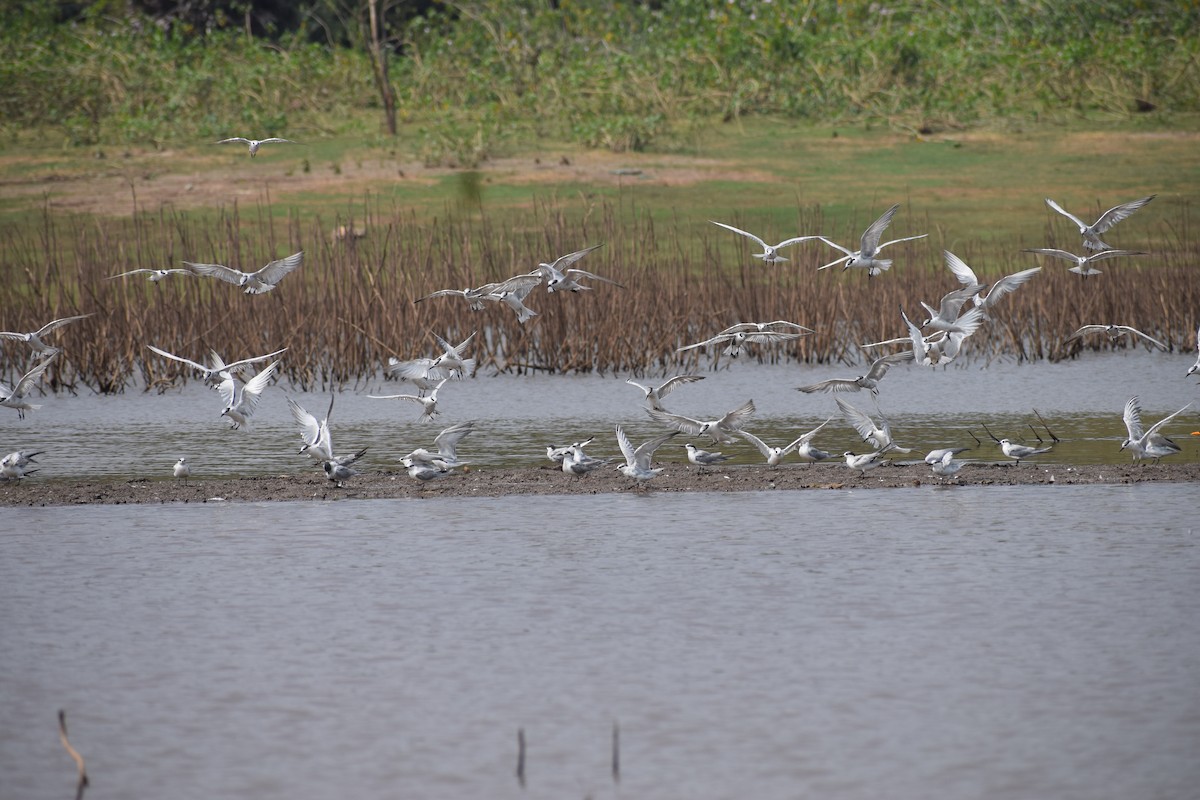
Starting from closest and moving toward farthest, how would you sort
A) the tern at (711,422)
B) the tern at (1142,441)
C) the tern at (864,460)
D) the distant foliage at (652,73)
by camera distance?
the tern at (711,422) < the tern at (864,460) < the tern at (1142,441) < the distant foliage at (652,73)

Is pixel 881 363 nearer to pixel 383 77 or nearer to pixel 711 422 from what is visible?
pixel 711 422

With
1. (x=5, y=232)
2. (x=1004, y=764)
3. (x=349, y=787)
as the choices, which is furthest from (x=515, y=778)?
(x=5, y=232)

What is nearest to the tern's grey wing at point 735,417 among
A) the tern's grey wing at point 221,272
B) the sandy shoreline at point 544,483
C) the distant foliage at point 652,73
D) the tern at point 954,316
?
the sandy shoreline at point 544,483

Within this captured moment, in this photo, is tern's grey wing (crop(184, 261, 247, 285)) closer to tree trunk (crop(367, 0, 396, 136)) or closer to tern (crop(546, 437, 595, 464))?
tern (crop(546, 437, 595, 464))

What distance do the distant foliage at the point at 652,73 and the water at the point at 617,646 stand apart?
55.9 feet

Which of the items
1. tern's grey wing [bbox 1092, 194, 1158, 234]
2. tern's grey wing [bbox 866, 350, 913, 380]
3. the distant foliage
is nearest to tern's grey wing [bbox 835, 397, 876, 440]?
tern's grey wing [bbox 866, 350, 913, 380]

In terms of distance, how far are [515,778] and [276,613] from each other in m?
2.42

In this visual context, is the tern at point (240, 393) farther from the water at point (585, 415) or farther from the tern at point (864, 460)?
the tern at point (864, 460)

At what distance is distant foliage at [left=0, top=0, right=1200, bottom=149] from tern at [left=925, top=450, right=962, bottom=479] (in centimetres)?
1618

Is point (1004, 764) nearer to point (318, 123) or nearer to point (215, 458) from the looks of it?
point (215, 458)

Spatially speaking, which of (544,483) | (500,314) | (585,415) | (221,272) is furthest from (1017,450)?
(500,314)

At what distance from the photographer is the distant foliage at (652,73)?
89.4ft

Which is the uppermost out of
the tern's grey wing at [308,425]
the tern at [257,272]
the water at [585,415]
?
the tern at [257,272]

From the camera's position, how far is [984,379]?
15000 mm
